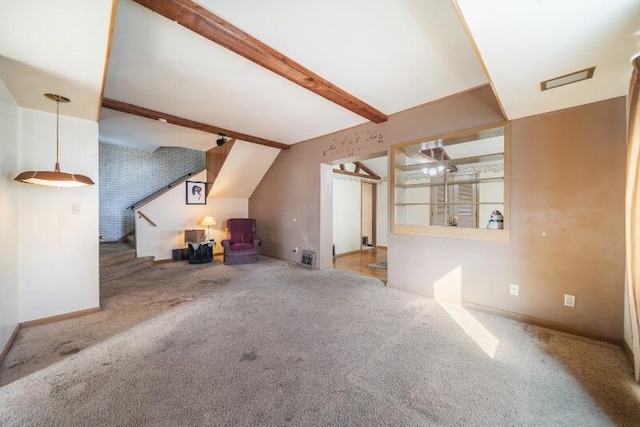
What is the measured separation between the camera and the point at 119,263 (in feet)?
15.4

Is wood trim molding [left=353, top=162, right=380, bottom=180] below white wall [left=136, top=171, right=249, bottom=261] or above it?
above

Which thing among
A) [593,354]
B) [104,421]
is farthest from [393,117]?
[104,421]

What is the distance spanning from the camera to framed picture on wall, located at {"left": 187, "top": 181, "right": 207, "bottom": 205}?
6078 millimetres

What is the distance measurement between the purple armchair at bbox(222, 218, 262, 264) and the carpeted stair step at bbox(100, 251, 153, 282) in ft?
5.06

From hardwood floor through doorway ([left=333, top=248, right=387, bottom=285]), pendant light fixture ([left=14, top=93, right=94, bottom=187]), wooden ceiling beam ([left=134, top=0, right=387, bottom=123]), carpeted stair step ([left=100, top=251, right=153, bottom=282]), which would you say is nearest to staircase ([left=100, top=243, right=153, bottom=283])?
carpeted stair step ([left=100, top=251, right=153, bottom=282])

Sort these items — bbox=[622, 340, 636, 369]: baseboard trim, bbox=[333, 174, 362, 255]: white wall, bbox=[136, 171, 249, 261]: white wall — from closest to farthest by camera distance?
bbox=[622, 340, 636, 369]: baseboard trim < bbox=[136, 171, 249, 261]: white wall < bbox=[333, 174, 362, 255]: white wall

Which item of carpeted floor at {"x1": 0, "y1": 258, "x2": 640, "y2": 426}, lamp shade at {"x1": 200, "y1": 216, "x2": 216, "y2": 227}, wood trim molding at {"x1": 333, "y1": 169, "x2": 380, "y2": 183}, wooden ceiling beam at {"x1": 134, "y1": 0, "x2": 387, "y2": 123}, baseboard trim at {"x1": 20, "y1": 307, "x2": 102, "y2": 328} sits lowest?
carpeted floor at {"x1": 0, "y1": 258, "x2": 640, "y2": 426}

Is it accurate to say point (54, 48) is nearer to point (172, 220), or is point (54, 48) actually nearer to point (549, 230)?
point (549, 230)

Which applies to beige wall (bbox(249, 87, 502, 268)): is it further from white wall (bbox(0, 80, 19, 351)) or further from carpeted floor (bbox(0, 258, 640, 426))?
white wall (bbox(0, 80, 19, 351))

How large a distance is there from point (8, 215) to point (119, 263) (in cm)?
273

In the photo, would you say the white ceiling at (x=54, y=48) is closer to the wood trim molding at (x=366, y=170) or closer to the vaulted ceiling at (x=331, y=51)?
the vaulted ceiling at (x=331, y=51)

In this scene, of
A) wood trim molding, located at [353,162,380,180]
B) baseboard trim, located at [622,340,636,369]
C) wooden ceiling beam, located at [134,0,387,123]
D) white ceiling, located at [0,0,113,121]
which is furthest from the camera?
wood trim molding, located at [353,162,380,180]

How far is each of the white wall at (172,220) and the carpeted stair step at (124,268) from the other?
1.31 feet

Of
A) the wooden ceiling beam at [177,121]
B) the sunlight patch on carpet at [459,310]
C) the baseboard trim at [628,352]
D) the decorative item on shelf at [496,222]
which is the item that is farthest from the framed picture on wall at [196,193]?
the baseboard trim at [628,352]
